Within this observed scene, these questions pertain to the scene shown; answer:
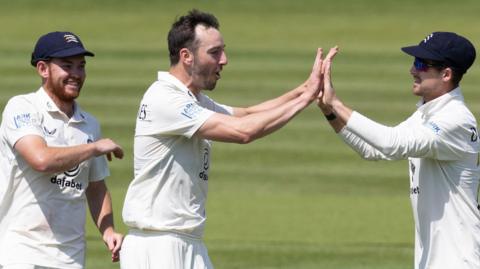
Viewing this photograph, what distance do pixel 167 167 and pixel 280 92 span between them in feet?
41.4

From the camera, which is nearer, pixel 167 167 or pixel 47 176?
pixel 167 167

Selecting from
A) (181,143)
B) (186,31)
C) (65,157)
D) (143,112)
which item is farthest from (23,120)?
(186,31)

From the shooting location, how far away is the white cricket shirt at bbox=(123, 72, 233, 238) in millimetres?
7484

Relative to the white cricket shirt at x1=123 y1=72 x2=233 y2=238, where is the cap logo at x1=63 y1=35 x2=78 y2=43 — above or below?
above

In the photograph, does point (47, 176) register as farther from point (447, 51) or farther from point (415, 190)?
point (447, 51)

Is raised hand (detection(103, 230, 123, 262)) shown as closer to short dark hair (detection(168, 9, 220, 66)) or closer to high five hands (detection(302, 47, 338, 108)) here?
short dark hair (detection(168, 9, 220, 66))

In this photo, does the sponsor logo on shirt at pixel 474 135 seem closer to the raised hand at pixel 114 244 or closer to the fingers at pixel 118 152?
the fingers at pixel 118 152

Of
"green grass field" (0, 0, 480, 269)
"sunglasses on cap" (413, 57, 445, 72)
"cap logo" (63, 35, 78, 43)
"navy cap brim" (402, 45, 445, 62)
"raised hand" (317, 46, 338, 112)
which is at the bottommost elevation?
"green grass field" (0, 0, 480, 269)

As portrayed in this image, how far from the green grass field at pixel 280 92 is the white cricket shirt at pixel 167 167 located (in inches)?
182

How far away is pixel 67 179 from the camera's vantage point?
791cm

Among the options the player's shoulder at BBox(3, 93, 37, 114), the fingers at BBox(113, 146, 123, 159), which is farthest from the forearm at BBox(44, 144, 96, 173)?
the player's shoulder at BBox(3, 93, 37, 114)

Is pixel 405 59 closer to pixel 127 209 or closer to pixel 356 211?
pixel 356 211

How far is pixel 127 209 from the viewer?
760 centimetres

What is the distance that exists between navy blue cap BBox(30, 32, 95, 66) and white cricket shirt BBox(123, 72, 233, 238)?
66 centimetres
